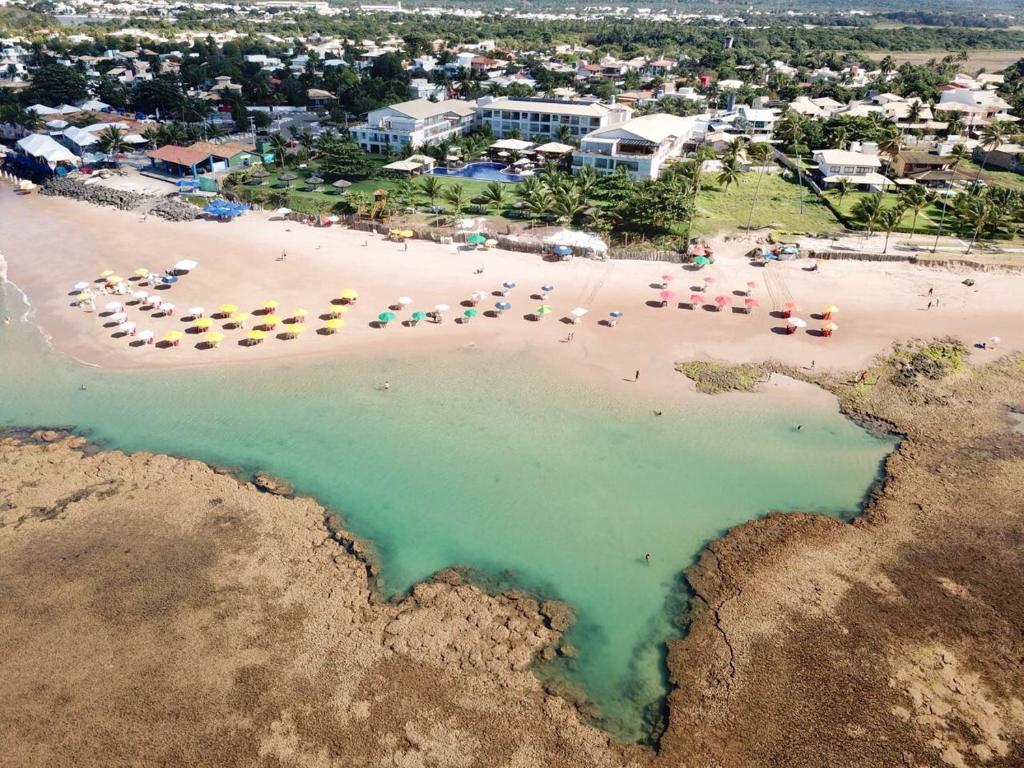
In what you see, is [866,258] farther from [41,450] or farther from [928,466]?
[41,450]

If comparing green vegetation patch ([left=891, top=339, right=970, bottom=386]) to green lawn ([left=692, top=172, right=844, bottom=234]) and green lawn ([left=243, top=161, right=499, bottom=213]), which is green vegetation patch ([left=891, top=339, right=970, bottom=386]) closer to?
green lawn ([left=692, top=172, right=844, bottom=234])

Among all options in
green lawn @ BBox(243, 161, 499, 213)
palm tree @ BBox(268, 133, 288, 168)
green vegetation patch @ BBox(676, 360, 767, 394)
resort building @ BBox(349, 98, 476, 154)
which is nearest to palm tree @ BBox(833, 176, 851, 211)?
green lawn @ BBox(243, 161, 499, 213)

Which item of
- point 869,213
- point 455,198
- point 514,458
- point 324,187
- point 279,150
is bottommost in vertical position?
point 514,458

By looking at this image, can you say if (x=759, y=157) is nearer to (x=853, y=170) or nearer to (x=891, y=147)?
(x=853, y=170)

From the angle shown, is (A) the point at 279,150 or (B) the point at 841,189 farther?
(A) the point at 279,150

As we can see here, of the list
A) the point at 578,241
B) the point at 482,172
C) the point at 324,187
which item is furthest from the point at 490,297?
the point at 482,172

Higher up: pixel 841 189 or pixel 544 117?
pixel 544 117
